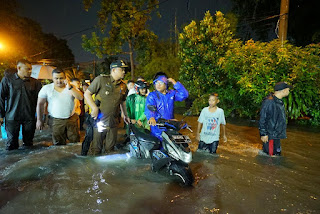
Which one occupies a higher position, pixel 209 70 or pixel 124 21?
pixel 124 21

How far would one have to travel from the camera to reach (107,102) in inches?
178

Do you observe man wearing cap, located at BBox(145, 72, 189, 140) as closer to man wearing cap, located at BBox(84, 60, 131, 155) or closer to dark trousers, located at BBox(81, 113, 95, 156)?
man wearing cap, located at BBox(84, 60, 131, 155)

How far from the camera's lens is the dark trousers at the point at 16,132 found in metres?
5.13

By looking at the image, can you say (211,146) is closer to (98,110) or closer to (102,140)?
(102,140)

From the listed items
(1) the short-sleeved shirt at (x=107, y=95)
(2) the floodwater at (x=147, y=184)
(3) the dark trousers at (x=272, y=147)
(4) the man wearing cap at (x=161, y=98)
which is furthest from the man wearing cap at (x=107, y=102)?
(3) the dark trousers at (x=272, y=147)

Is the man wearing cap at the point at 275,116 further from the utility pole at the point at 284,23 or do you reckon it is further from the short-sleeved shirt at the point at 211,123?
the utility pole at the point at 284,23

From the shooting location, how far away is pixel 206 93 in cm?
1239

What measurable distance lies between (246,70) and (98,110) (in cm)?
758

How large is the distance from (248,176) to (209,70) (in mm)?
8672

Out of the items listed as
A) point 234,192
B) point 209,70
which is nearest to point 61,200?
point 234,192

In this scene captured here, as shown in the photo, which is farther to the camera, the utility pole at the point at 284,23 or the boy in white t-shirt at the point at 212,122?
the utility pole at the point at 284,23

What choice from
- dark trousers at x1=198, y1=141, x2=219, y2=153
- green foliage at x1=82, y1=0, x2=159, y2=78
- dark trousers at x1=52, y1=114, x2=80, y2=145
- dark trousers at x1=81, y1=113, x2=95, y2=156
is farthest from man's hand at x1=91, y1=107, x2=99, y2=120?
green foliage at x1=82, y1=0, x2=159, y2=78

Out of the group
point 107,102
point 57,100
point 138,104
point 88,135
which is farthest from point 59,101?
point 138,104

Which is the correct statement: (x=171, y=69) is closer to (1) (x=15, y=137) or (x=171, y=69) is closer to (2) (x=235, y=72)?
(2) (x=235, y=72)
